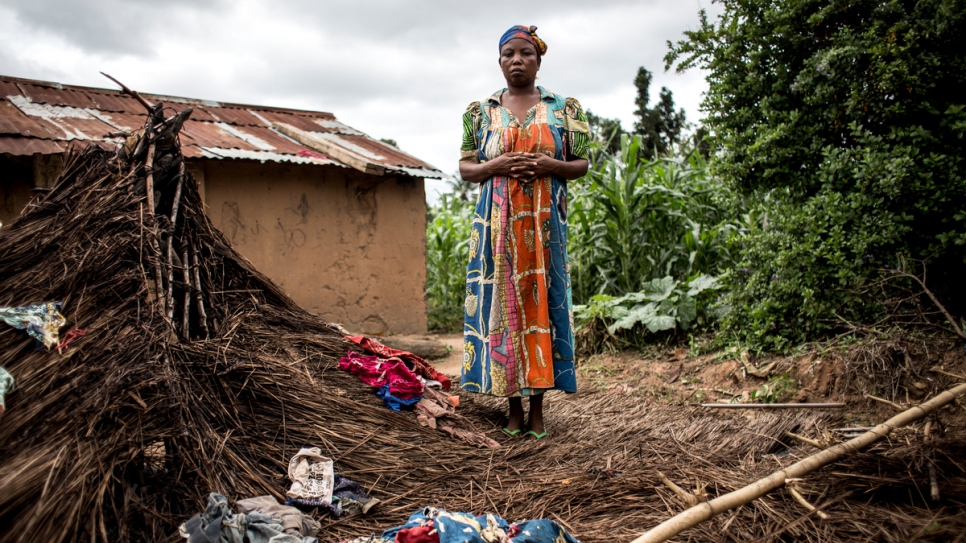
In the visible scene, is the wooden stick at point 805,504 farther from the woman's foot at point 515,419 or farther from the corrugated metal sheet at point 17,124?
the corrugated metal sheet at point 17,124

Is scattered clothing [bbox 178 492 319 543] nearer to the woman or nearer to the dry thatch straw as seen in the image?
the dry thatch straw

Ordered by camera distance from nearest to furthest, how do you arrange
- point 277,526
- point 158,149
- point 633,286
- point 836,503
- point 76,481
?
point 76,481 → point 277,526 → point 836,503 → point 158,149 → point 633,286

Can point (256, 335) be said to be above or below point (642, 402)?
above

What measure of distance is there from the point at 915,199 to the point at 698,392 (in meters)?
1.60

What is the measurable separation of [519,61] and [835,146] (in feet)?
6.72

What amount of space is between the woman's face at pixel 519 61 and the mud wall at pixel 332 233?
3.36m

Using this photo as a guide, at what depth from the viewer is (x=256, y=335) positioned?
3.04 meters

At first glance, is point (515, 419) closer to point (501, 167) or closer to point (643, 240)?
point (501, 167)

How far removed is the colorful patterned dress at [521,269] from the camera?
10.2 ft

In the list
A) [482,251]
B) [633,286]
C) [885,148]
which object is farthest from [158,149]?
[633,286]

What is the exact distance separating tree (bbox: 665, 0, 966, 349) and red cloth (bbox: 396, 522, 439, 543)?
264 centimetres

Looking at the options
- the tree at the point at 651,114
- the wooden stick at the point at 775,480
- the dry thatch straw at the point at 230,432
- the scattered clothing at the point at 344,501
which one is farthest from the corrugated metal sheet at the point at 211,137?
the tree at the point at 651,114

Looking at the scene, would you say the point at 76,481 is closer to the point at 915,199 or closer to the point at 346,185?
the point at 915,199

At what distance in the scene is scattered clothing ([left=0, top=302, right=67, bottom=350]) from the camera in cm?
222
